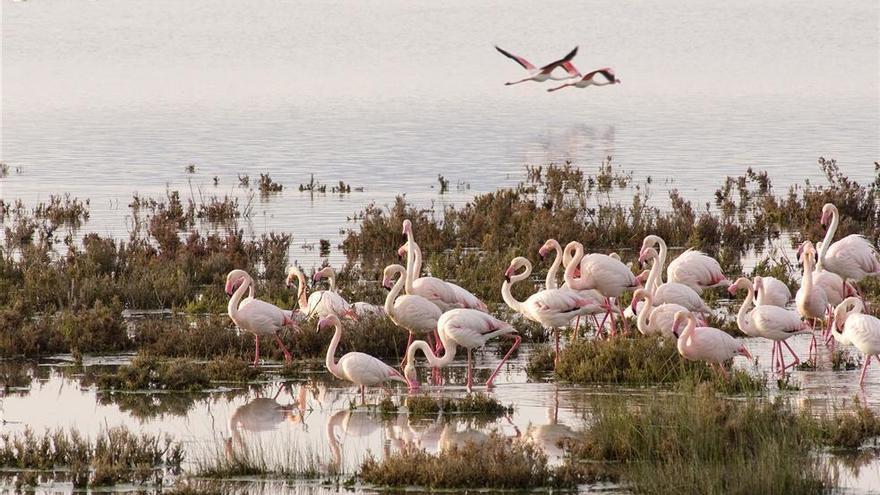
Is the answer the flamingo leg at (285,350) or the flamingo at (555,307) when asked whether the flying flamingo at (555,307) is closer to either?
the flamingo at (555,307)

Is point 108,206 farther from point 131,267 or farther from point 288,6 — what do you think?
point 288,6

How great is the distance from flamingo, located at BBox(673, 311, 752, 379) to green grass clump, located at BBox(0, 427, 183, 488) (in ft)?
14.5

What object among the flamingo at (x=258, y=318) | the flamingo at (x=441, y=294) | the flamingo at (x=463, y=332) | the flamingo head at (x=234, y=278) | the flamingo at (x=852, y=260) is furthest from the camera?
the flamingo at (x=852, y=260)

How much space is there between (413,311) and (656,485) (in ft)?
17.1

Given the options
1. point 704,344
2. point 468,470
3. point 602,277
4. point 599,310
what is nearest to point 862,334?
point 704,344

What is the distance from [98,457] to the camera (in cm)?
1044

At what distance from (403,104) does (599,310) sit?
122 feet

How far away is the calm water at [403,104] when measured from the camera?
107 feet

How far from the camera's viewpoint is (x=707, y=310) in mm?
14969

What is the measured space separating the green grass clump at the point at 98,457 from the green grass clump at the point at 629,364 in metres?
3.98

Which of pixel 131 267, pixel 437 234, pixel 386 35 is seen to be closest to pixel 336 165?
pixel 437 234

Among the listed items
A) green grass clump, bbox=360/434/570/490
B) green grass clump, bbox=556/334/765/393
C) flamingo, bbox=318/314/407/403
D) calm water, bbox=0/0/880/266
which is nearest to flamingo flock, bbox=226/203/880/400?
flamingo, bbox=318/314/407/403

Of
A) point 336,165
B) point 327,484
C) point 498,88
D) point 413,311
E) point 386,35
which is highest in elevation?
point 386,35

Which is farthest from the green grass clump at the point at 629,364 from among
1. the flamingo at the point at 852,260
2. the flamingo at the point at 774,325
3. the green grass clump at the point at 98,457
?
the green grass clump at the point at 98,457
